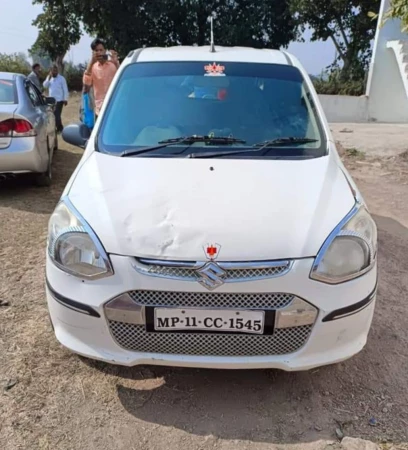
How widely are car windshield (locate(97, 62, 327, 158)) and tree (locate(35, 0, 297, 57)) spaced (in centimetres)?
2071

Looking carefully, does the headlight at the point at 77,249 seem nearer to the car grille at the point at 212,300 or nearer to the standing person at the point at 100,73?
the car grille at the point at 212,300

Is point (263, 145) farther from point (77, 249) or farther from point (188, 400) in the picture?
point (188, 400)

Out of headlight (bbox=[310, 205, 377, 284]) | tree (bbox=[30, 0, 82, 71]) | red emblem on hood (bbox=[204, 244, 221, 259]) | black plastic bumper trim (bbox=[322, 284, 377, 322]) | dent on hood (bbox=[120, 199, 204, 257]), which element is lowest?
tree (bbox=[30, 0, 82, 71])

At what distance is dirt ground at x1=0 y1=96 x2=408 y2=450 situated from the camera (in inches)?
95.1

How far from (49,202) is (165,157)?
341 cm

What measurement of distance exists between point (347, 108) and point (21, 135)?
1249cm

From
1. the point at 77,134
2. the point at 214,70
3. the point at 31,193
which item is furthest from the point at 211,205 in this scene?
the point at 31,193

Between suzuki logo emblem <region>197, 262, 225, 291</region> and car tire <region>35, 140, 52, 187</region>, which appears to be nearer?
suzuki logo emblem <region>197, 262, 225, 291</region>

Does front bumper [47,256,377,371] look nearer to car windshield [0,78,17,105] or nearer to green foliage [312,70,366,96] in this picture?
car windshield [0,78,17,105]

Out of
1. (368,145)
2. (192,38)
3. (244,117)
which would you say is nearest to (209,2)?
(192,38)

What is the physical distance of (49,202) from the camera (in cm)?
605

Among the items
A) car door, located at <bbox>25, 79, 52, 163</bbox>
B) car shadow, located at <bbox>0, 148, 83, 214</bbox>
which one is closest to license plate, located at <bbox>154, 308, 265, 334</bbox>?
car shadow, located at <bbox>0, 148, 83, 214</bbox>

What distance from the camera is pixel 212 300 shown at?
2.31m

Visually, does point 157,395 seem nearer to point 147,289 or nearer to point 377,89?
point 147,289
